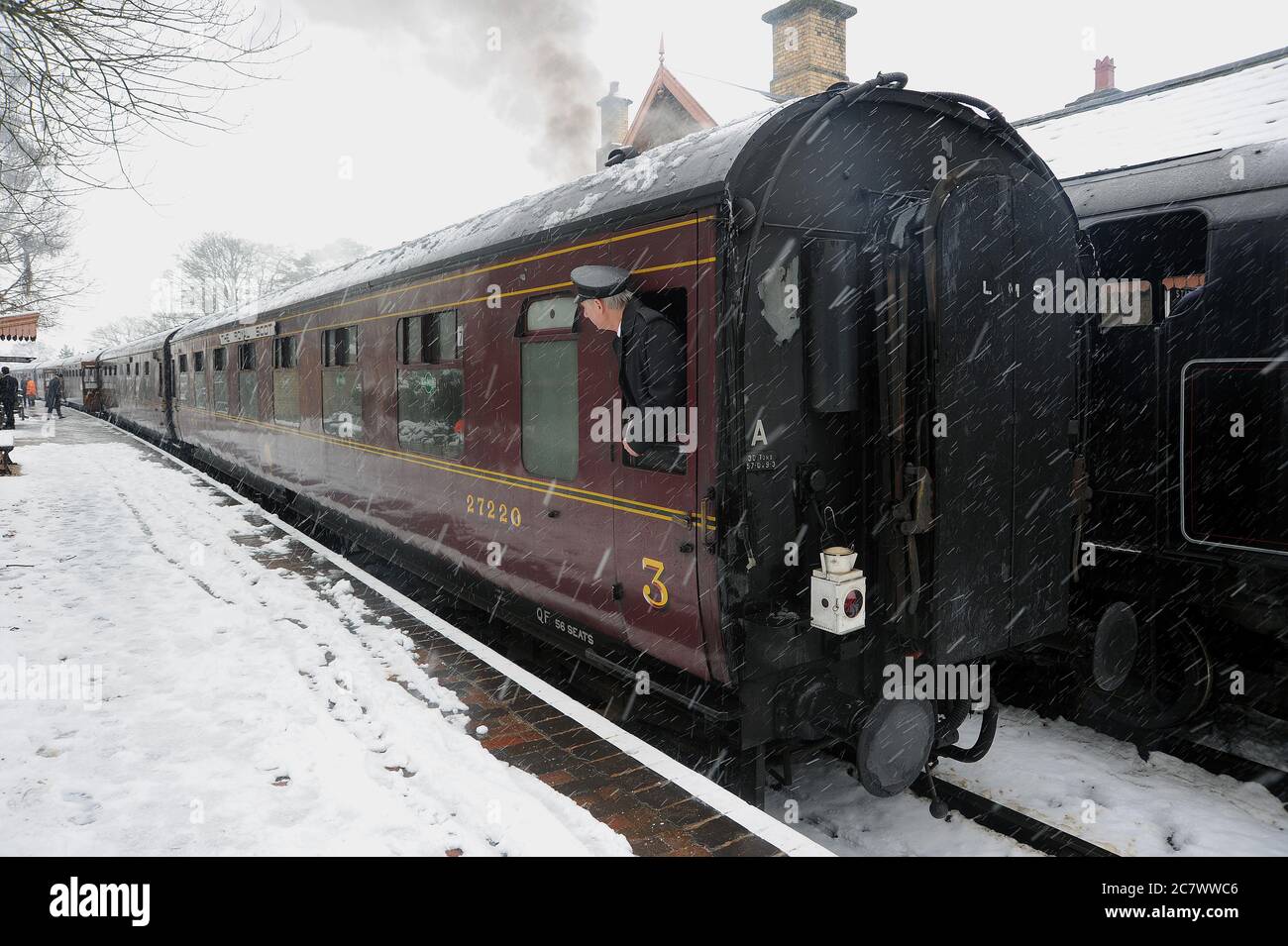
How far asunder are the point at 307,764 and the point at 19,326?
22953 mm

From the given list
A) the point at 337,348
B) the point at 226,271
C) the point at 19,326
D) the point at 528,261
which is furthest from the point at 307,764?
the point at 226,271

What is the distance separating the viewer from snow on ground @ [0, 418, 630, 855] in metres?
3.36

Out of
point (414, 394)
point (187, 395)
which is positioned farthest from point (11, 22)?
point (187, 395)

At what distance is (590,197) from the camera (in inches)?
185

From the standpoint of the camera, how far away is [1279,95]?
6.73m

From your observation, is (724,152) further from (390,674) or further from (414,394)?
(414,394)

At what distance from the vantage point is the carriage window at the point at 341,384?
8.23 meters

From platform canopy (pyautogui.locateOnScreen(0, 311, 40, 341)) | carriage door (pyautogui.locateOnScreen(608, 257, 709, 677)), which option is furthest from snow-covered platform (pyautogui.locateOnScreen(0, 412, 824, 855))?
platform canopy (pyautogui.locateOnScreen(0, 311, 40, 341))

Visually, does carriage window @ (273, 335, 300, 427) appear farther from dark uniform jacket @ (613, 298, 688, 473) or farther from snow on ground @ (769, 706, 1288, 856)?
snow on ground @ (769, 706, 1288, 856)

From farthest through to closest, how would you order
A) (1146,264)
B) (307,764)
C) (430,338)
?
(430,338)
(1146,264)
(307,764)

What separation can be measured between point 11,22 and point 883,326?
21.3 feet

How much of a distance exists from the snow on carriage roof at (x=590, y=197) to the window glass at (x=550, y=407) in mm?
705

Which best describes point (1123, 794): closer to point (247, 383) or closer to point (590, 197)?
point (590, 197)

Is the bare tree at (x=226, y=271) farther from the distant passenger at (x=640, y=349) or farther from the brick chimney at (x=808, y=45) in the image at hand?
the distant passenger at (x=640, y=349)
